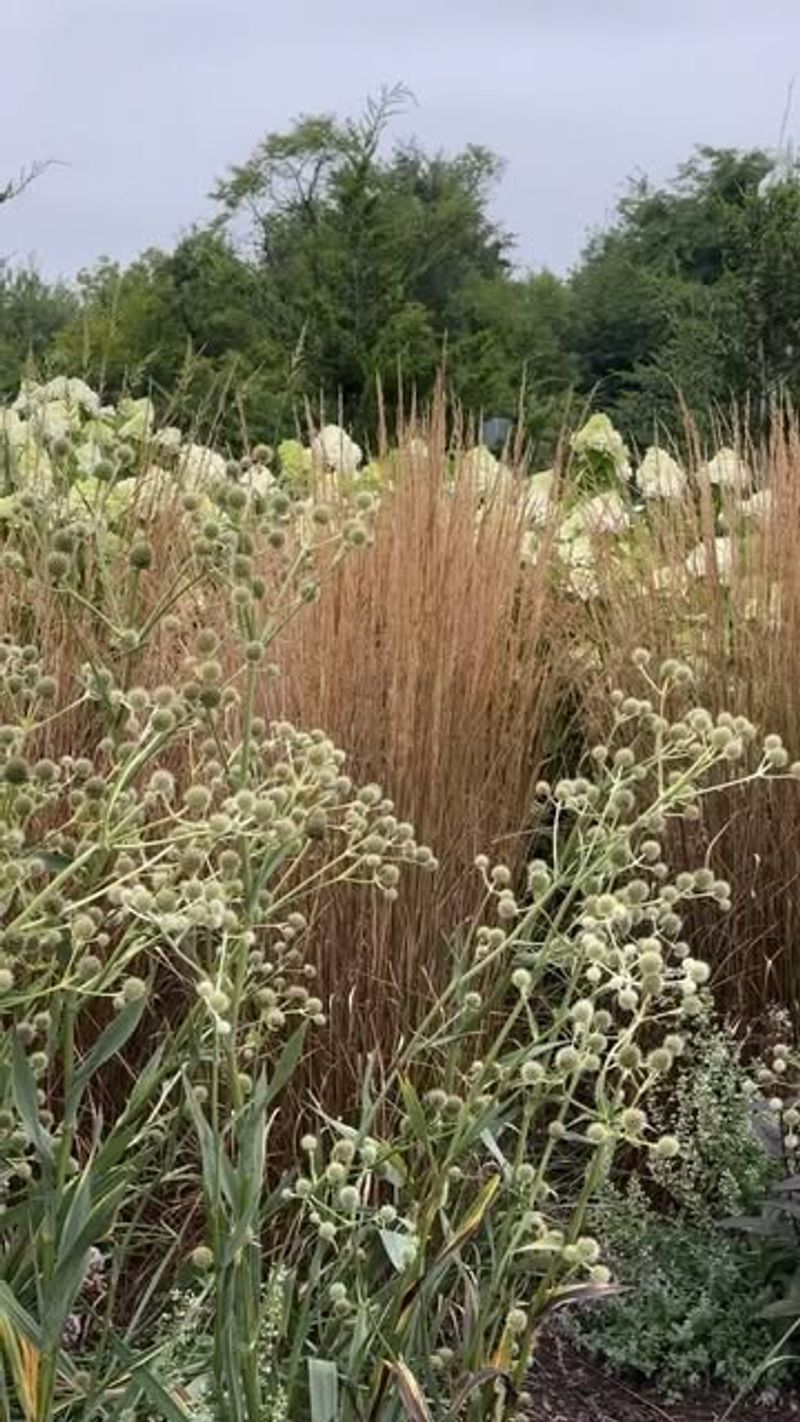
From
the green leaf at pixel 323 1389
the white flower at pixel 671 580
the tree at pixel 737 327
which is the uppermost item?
the tree at pixel 737 327

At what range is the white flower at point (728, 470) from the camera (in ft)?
10.4

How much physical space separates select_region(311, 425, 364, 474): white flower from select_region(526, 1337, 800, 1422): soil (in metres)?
1.46

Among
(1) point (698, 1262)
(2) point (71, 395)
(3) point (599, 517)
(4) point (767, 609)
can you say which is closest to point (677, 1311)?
(1) point (698, 1262)

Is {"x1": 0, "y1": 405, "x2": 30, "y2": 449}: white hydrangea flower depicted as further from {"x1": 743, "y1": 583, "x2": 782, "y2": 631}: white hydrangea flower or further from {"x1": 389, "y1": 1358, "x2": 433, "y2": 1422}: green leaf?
{"x1": 389, "y1": 1358, "x2": 433, "y2": 1422}: green leaf

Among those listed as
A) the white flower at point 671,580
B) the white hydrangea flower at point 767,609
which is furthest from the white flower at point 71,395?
the white hydrangea flower at point 767,609

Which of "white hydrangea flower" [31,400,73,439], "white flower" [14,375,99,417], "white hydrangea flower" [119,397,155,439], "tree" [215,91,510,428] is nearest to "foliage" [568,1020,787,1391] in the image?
"white hydrangea flower" [119,397,155,439]

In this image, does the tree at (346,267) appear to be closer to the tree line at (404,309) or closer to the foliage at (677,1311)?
the tree line at (404,309)

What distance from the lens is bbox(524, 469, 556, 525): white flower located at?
300 centimetres

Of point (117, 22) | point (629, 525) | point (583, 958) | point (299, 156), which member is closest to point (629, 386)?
point (299, 156)

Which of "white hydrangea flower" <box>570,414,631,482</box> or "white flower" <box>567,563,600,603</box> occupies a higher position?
"white hydrangea flower" <box>570,414,631,482</box>

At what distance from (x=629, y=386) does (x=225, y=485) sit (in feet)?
86.4

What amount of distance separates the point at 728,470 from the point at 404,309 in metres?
12.7

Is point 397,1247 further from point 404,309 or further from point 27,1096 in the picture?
point 404,309

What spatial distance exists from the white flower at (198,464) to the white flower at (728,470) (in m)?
0.90
